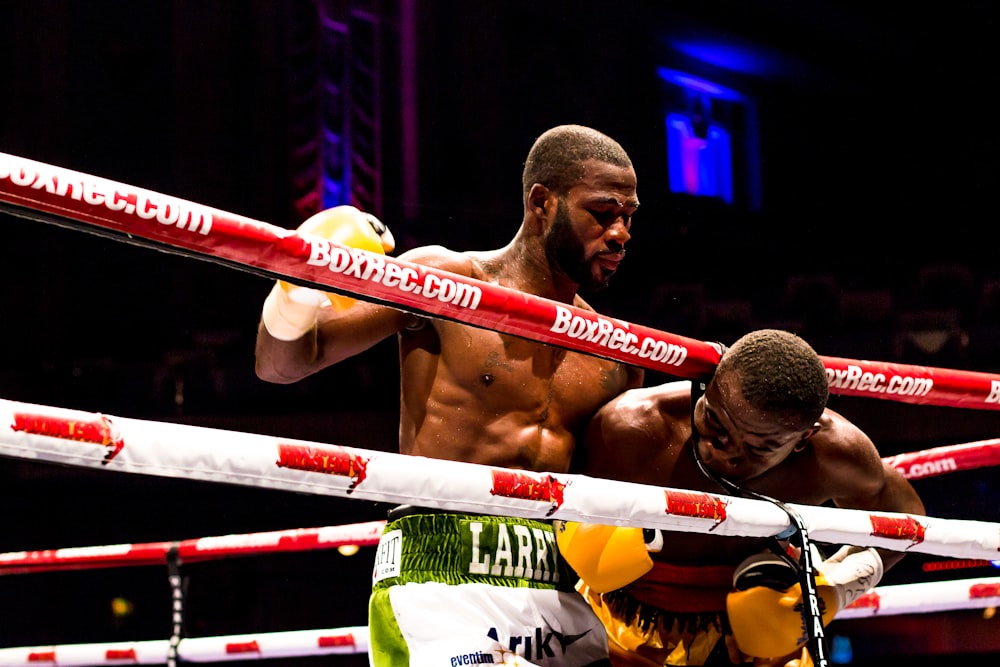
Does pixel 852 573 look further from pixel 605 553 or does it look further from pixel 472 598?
pixel 472 598

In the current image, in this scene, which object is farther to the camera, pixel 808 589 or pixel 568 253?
pixel 568 253

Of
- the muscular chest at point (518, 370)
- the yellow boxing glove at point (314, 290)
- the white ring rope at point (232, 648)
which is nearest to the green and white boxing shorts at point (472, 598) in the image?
the muscular chest at point (518, 370)

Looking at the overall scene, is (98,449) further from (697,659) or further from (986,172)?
(986,172)

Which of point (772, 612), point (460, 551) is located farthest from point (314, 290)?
point (772, 612)

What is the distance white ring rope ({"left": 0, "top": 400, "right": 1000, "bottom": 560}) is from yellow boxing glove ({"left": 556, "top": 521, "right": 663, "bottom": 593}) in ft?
0.88

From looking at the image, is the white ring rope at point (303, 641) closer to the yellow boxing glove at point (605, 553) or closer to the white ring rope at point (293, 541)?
the white ring rope at point (293, 541)

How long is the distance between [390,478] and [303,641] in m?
1.13

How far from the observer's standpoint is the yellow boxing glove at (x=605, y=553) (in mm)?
1421

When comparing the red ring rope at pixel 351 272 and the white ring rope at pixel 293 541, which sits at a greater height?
the red ring rope at pixel 351 272

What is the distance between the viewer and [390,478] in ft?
3.12

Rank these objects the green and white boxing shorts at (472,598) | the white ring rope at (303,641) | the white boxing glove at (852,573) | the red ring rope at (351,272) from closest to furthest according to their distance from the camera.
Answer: the red ring rope at (351,272), the green and white boxing shorts at (472,598), the white boxing glove at (852,573), the white ring rope at (303,641)

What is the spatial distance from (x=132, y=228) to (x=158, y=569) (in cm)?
440

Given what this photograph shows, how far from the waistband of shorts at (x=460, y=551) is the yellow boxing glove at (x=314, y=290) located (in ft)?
1.00

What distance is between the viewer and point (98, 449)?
813 mm
